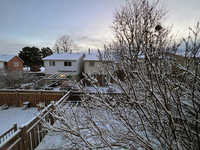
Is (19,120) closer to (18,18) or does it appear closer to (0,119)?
(0,119)

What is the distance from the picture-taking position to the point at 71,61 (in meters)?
16.3

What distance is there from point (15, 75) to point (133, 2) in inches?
596

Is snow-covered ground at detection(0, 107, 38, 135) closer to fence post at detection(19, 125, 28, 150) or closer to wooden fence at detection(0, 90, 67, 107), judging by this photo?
wooden fence at detection(0, 90, 67, 107)

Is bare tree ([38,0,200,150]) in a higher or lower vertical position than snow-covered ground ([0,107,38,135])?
higher

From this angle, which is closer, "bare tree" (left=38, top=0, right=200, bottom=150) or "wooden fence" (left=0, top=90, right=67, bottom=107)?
"bare tree" (left=38, top=0, right=200, bottom=150)

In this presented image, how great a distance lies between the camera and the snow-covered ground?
6043mm

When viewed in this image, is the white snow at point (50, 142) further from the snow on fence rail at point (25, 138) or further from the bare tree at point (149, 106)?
the bare tree at point (149, 106)

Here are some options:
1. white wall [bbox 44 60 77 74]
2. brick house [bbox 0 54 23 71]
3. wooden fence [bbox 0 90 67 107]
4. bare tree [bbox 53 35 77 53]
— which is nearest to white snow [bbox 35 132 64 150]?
wooden fence [bbox 0 90 67 107]

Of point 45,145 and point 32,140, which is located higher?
point 32,140

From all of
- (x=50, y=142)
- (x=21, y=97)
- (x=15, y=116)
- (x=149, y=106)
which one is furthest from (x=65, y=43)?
(x=149, y=106)

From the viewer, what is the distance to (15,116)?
6766mm

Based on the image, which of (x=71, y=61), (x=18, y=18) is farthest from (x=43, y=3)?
(x=71, y=61)

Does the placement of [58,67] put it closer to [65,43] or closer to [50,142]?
[65,43]

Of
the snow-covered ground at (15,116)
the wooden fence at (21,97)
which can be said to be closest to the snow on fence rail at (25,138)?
the snow-covered ground at (15,116)
